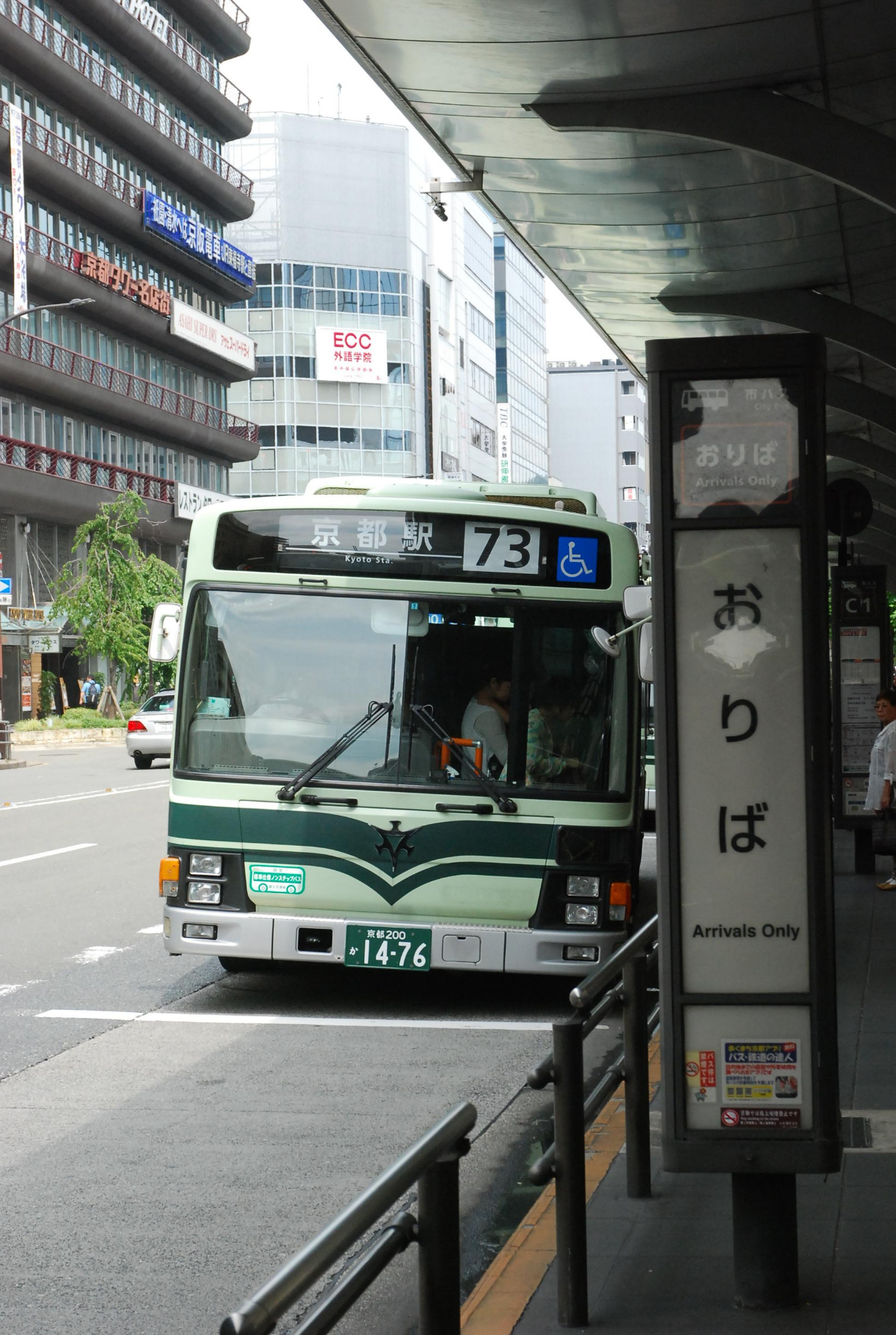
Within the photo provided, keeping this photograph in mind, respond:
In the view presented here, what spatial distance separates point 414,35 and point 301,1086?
4.95 meters

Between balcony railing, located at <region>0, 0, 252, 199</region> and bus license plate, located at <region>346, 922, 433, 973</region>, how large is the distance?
154 ft

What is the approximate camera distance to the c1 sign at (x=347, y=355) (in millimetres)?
81625

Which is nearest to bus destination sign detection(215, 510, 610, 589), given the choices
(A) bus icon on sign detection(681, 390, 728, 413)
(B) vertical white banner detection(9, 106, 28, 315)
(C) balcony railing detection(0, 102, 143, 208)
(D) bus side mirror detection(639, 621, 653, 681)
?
(D) bus side mirror detection(639, 621, 653, 681)

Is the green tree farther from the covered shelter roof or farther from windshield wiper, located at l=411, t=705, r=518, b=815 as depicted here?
windshield wiper, located at l=411, t=705, r=518, b=815

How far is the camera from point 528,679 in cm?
899

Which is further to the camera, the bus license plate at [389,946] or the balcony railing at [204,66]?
the balcony railing at [204,66]

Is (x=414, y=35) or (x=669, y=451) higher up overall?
(x=414, y=35)

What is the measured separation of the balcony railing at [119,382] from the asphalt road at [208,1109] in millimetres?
40923

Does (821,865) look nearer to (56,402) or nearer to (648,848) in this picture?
(648,848)

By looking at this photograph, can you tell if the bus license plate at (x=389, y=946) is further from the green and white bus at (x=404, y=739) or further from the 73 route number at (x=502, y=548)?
the 73 route number at (x=502, y=548)

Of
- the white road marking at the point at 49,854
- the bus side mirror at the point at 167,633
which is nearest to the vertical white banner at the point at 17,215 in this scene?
the white road marking at the point at 49,854

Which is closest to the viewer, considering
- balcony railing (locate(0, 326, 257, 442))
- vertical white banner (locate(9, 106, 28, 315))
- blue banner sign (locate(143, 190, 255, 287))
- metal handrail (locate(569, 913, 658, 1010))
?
metal handrail (locate(569, 913, 658, 1010))

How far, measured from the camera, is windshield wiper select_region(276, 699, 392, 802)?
876 cm

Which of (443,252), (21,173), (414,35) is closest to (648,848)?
(414,35)
